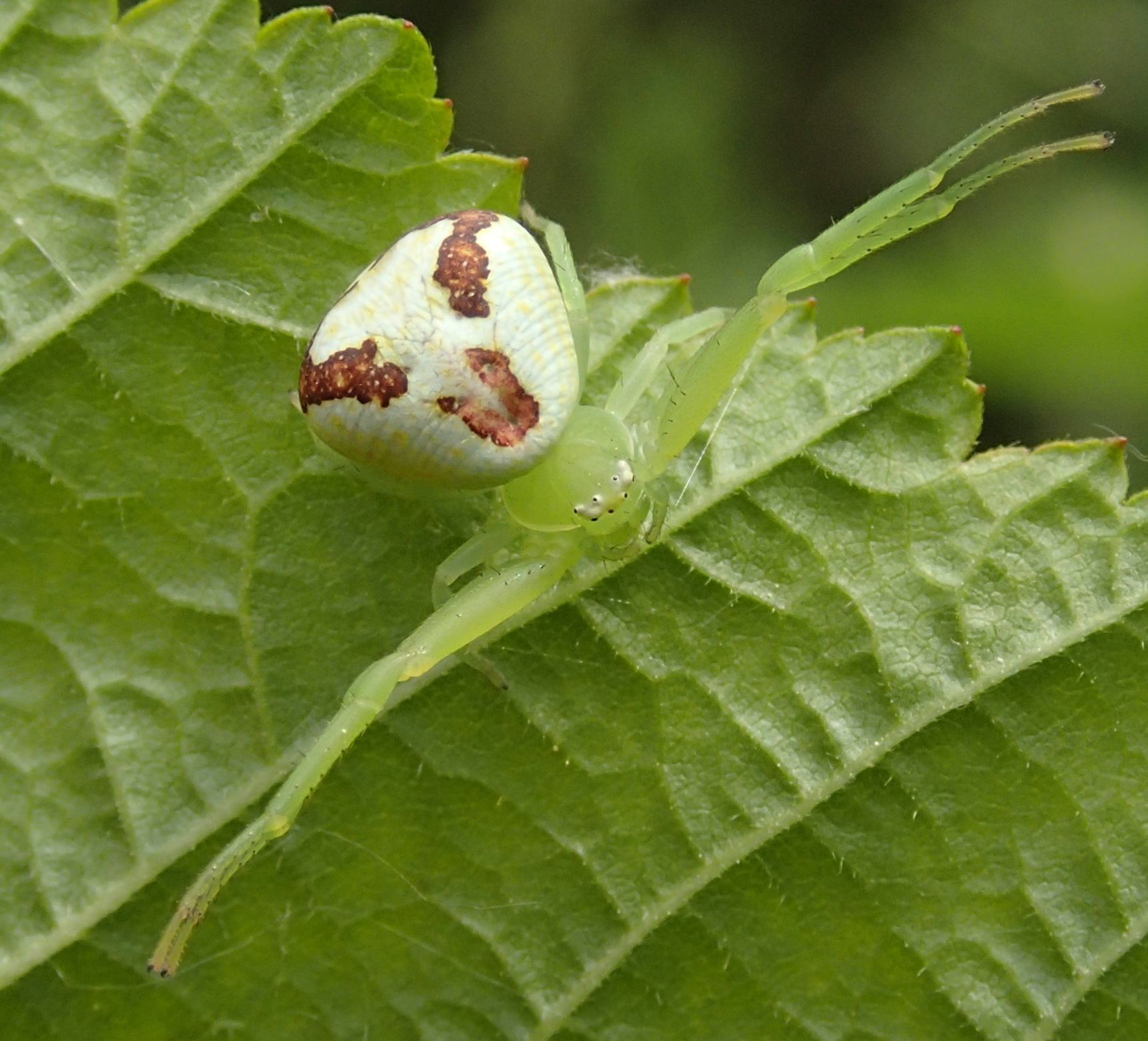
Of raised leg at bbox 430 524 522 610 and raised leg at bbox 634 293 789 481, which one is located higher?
raised leg at bbox 634 293 789 481

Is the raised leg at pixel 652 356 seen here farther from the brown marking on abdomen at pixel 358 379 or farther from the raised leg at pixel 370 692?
the brown marking on abdomen at pixel 358 379

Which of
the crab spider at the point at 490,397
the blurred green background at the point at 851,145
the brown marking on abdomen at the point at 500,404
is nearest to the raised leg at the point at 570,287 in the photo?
the crab spider at the point at 490,397

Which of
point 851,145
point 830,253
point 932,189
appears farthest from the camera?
point 851,145

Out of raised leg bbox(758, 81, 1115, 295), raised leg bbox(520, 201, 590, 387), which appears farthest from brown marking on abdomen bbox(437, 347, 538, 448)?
raised leg bbox(758, 81, 1115, 295)

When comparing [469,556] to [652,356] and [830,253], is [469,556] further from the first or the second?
[830,253]

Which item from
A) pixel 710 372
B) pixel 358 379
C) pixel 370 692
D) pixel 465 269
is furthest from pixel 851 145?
pixel 370 692

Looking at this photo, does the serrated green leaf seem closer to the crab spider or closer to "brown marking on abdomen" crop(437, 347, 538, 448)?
the crab spider
